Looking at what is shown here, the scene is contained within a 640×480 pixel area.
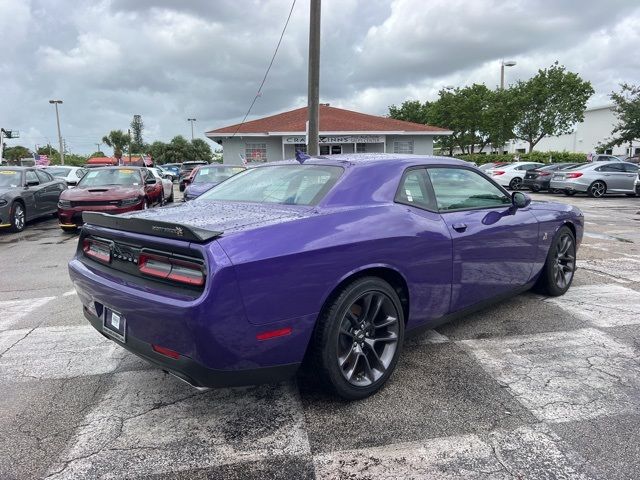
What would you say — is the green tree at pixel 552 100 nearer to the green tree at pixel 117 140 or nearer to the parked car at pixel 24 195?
the parked car at pixel 24 195

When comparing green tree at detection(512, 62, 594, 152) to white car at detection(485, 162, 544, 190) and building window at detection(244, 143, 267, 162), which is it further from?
building window at detection(244, 143, 267, 162)

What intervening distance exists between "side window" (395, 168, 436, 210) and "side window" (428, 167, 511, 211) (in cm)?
9

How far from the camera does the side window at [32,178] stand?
11564mm

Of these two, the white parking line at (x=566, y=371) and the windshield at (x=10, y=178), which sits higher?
the windshield at (x=10, y=178)

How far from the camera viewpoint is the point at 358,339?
296cm

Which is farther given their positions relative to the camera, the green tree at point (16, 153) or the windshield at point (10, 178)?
the green tree at point (16, 153)

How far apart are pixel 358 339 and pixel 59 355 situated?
8.07ft

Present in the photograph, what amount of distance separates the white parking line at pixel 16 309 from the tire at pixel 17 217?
19.8 ft

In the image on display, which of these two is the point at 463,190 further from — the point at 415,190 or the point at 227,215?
the point at 227,215

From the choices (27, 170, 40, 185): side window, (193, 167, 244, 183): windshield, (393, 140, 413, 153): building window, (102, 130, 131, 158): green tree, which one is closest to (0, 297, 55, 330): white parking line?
(193, 167, 244, 183): windshield

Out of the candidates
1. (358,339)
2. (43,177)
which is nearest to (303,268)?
(358,339)

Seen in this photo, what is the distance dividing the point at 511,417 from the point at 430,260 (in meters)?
1.08

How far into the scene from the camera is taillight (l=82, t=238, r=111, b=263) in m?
3.06

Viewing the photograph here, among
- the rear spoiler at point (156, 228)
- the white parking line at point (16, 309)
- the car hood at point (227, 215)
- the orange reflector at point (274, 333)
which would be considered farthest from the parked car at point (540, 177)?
the rear spoiler at point (156, 228)
